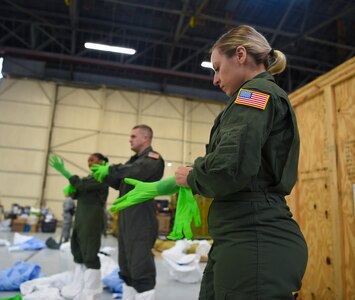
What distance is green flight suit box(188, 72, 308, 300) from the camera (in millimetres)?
1039

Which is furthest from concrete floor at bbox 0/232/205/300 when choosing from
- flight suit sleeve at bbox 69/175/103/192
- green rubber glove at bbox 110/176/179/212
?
green rubber glove at bbox 110/176/179/212

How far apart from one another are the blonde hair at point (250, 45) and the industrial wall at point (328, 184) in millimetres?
1740

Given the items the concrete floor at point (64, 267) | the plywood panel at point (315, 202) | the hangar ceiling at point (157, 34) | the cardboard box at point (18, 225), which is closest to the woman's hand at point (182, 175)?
the plywood panel at point (315, 202)

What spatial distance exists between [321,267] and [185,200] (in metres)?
2.22

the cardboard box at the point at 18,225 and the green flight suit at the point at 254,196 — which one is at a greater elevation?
the green flight suit at the point at 254,196

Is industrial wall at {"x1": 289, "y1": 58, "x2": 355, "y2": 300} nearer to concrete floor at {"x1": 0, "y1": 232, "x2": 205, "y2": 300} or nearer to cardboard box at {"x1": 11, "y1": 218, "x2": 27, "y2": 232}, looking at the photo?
concrete floor at {"x1": 0, "y1": 232, "x2": 205, "y2": 300}

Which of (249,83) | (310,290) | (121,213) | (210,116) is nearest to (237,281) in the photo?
(249,83)

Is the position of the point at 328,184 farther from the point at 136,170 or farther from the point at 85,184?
the point at 85,184

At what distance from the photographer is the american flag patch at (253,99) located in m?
1.11

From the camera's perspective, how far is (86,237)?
140 inches

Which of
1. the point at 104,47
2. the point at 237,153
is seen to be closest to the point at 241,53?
the point at 237,153

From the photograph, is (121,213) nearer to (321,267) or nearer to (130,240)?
(130,240)

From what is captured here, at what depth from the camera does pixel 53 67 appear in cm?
1579

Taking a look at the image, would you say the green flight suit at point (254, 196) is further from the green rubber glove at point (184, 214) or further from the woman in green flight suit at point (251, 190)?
the green rubber glove at point (184, 214)
